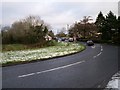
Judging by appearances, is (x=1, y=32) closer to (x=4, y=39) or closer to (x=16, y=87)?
(x=4, y=39)

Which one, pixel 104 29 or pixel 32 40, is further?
pixel 104 29

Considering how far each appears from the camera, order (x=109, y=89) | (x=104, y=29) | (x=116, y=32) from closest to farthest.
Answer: (x=109, y=89) < (x=116, y=32) < (x=104, y=29)

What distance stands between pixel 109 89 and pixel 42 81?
3.12 m

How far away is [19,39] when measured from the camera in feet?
159

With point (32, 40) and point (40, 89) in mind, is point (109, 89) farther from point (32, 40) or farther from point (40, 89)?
point (32, 40)

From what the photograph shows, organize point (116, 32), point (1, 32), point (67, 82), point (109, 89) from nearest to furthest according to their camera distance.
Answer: point (109, 89) → point (67, 82) → point (1, 32) → point (116, 32)

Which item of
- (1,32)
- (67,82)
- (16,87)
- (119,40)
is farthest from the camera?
(119,40)

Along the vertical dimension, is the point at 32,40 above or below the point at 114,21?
below

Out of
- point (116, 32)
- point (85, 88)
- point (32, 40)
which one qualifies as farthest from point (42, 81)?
point (116, 32)

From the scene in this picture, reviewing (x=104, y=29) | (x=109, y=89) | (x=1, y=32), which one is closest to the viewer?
(x=109, y=89)

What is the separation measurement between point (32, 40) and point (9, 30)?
18.9 feet

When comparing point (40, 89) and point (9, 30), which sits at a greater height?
point (9, 30)

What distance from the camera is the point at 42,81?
33.3ft

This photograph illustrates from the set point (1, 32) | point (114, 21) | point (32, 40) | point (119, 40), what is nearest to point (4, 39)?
point (1, 32)
